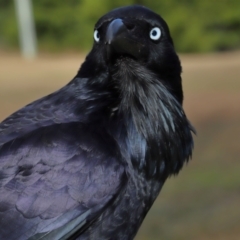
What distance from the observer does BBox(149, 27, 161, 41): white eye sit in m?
2.31

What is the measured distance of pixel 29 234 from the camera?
210cm

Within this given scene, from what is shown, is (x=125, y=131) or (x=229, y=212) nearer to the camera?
(x=125, y=131)

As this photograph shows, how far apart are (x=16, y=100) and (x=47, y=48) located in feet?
34.7

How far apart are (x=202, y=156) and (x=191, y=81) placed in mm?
5511

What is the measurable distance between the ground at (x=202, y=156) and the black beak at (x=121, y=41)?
301 centimetres

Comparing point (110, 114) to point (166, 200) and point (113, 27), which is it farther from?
point (166, 200)

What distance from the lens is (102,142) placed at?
2223 mm

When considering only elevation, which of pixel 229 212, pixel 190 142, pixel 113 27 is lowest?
pixel 229 212

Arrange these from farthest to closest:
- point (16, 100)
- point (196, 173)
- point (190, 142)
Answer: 1. point (16, 100)
2. point (196, 173)
3. point (190, 142)

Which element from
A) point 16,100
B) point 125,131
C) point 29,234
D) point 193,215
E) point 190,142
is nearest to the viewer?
point 29,234

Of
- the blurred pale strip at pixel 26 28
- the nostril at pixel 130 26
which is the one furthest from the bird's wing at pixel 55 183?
the blurred pale strip at pixel 26 28

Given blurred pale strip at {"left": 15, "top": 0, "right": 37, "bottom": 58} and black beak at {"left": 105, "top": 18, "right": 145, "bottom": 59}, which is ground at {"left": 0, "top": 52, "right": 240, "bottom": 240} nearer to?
black beak at {"left": 105, "top": 18, "right": 145, "bottom": 59}

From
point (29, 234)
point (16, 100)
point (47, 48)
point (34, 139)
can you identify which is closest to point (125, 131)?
point (34, 139)

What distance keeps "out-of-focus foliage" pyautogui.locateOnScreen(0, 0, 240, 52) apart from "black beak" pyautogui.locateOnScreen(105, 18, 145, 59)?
1506cm
